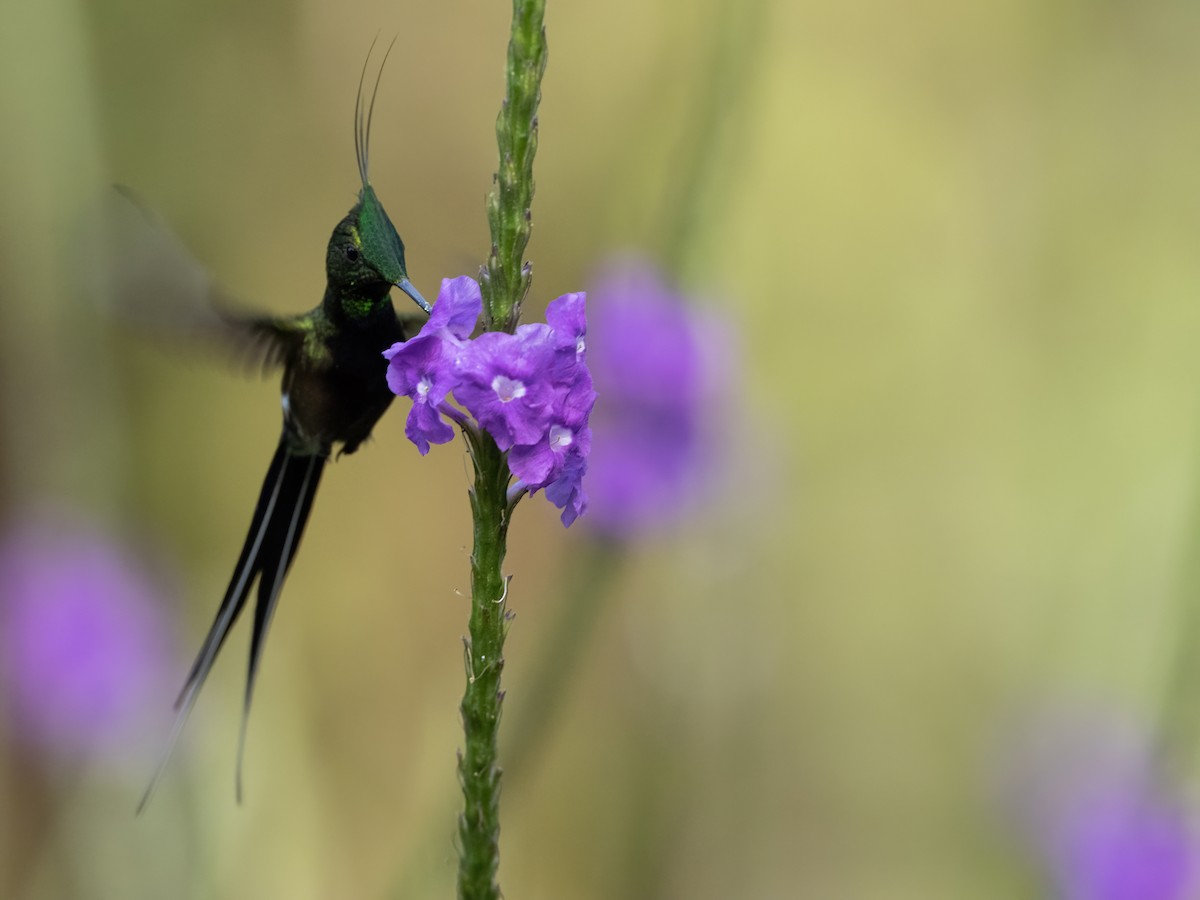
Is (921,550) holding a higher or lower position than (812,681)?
higher

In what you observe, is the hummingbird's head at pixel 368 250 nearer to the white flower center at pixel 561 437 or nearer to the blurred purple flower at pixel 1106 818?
the white flower center at pixel 561 437

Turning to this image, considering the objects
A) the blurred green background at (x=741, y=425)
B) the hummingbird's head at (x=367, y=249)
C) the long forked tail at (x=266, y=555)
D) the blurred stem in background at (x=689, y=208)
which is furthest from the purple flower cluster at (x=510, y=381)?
the blurred green background at (x=741, y=425)

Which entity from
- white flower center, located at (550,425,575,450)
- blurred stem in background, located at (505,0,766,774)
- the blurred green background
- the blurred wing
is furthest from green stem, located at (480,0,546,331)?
the blurred green background

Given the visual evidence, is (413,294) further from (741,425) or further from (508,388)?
(741,425)

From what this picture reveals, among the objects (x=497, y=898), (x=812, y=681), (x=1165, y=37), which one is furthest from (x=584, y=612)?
(x=1165, y=37)

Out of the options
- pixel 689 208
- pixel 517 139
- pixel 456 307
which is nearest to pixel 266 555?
pixel 456 307

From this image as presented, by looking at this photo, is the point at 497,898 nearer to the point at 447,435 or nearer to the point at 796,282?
the point at 447,435
